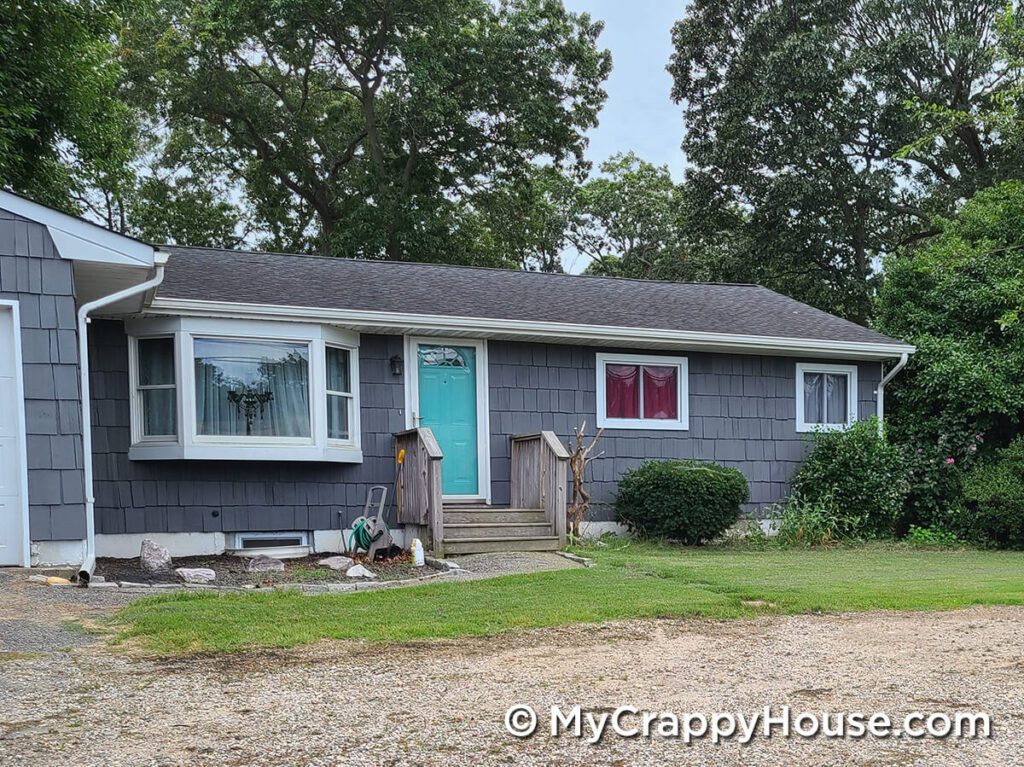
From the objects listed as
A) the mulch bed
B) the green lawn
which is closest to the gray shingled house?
the mulch bed

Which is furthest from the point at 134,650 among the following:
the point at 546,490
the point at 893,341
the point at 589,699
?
the point at 893,341

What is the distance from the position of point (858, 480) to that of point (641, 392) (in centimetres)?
300

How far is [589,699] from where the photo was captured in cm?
467

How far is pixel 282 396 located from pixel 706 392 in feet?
17.9

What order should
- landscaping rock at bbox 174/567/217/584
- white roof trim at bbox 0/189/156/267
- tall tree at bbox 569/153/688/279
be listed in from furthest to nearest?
tall tree at bbox 569/153/688/279 → landscaping rock at bbox 174/567/217/584 → white roof trim at bbox 0/189/156/267

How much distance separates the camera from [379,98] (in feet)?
85.2

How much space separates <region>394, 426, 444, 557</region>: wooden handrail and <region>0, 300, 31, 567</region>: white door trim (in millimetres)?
3740

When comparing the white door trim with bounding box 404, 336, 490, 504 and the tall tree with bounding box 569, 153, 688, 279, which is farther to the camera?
the tall tree with bounding box 569, 153, 688, 279

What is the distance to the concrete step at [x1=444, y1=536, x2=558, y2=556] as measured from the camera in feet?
34.9

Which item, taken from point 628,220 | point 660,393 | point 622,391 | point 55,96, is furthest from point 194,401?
point 628,220

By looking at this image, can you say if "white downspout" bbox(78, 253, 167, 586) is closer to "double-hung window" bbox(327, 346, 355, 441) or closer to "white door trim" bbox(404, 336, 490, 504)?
"double-hung window" bbox(327, 346, 355, 441)

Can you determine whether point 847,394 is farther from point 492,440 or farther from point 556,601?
point 556,601

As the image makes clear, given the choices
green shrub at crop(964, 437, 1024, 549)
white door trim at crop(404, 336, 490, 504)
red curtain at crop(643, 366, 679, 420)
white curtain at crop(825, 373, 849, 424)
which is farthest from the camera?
white curtain at crop(825, 373, 849, 424)

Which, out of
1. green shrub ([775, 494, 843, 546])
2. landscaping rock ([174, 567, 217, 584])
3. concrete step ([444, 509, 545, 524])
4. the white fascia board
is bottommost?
green shrub ([775, 494, 843, 546])
